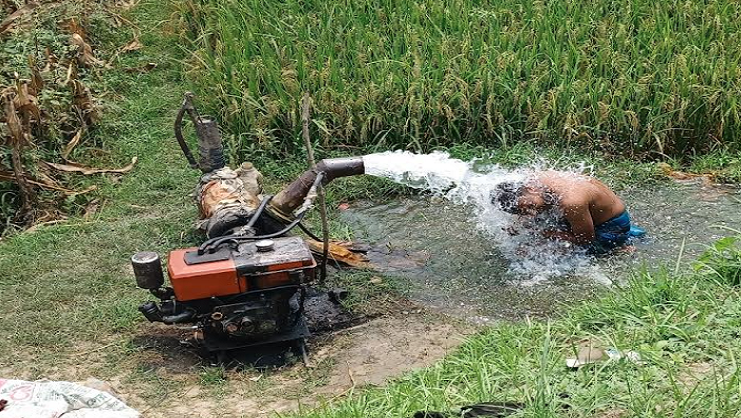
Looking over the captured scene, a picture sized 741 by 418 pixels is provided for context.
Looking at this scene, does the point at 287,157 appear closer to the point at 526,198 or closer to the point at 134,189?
the point at 134,189

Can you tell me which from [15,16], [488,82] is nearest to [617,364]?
[488,82]

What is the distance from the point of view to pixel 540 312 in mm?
4316

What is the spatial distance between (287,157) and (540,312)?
7.54 feet

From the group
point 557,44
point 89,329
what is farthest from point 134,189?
point 557,44

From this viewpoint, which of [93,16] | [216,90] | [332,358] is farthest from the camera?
[93,16]

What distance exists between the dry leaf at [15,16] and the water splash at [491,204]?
3.42 metres

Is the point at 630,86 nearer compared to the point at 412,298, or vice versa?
the point at 412,298

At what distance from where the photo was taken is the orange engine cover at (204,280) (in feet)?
12.5

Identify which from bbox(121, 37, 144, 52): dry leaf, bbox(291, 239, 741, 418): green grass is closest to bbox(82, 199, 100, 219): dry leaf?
bbox(121, 37, 144, 52): dry leaf

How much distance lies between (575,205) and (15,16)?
487cm

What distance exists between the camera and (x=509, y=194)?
486cm

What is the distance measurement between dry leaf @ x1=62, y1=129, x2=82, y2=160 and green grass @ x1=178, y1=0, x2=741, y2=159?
91 centimetres

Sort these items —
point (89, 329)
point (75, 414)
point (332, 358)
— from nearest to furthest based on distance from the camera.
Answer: point (75, 414)
point (332, 358)
point (89, 329)

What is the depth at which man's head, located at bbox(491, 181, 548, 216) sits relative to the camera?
4.80 metres
